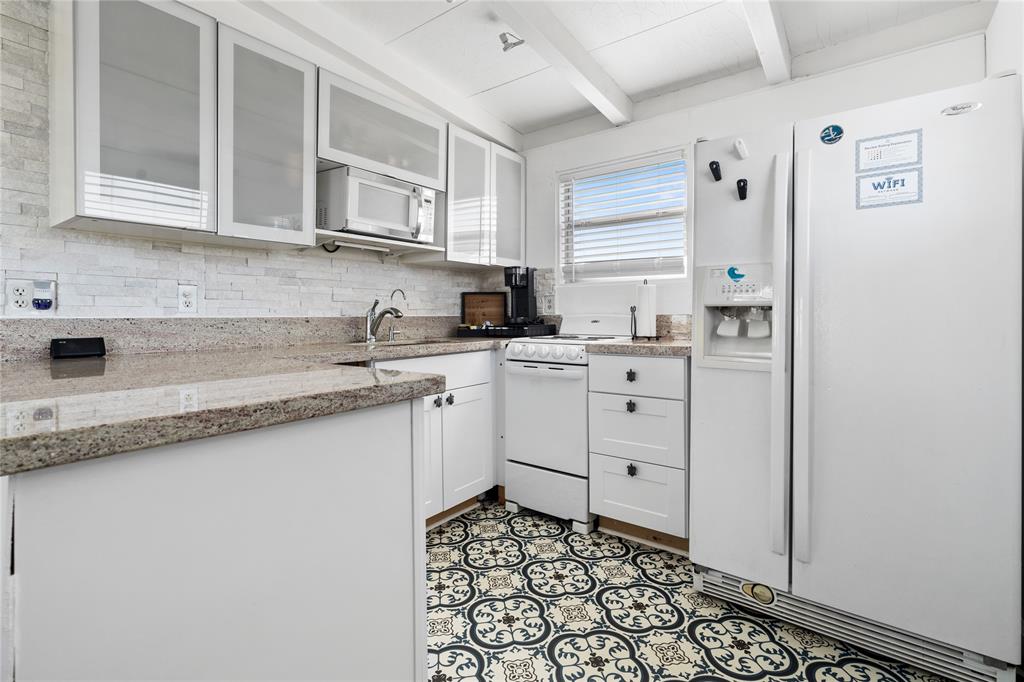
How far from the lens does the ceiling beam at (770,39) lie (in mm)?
1989

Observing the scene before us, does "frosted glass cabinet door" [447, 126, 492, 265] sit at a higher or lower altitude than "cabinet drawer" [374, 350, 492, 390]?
higher

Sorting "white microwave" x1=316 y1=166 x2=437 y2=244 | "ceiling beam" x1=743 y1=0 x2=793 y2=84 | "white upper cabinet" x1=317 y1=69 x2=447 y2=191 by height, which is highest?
"ceiling beam" x1=743 y1=0 x2=793 y2=84

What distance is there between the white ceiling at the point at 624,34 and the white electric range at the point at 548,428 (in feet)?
5.11

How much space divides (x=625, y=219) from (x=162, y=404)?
291 centimetres

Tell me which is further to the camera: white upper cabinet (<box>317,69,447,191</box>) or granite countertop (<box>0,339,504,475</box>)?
white upper cabinet (<box>317,69,447,191</box>)

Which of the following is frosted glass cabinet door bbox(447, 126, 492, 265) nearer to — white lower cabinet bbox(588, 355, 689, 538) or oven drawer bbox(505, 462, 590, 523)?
white lower cabinet bbox(588, 355, 689, 538)

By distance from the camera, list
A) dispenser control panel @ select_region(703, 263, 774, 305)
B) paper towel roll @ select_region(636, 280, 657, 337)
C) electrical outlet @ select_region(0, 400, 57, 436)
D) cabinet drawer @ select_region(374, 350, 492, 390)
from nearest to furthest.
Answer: electrical outlet @ select_region(0, 400, 57, 436), dispenser control panel @ select_region(703, 263, 774, 305), cabinet drawer @ select_region(374, 350, 492, 390), paper towel roll @ select_region(636, 280, 657, 337)

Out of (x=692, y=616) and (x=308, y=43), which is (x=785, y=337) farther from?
(x=308, y=43)

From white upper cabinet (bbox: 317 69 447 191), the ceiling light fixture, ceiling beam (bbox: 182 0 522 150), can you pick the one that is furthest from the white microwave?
the ceiling light fixture

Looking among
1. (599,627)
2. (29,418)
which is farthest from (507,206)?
(29,418)

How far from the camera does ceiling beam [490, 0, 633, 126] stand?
2082 mm

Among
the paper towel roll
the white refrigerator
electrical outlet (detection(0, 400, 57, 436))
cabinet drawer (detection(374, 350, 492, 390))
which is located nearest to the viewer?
electrical outlet (detection(0, 400, 57, 436))

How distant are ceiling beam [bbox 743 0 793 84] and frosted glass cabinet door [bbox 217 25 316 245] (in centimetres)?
194

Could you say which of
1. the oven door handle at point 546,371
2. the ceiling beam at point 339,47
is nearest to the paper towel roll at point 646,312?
the oven door handle at point 546,371
